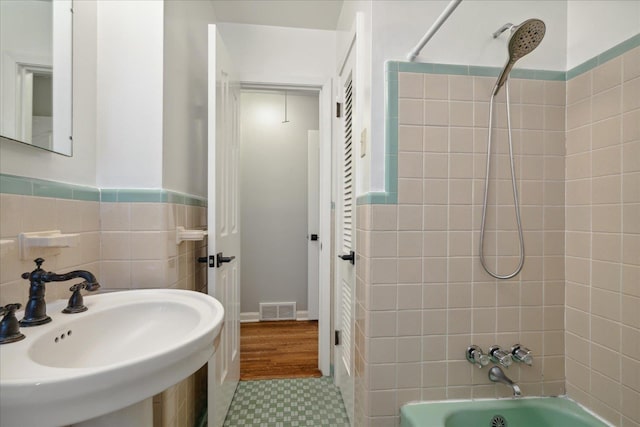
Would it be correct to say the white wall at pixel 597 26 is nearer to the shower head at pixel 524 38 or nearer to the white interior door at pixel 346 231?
the shower head at pixel 524 38

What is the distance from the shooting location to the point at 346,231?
5.27 ft

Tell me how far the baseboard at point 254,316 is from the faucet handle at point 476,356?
2023 millimetres

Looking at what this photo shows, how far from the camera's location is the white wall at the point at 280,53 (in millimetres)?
1929

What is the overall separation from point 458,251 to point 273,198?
215 centimetres

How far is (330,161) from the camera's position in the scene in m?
1.96

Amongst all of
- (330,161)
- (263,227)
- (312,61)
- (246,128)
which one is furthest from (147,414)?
(246,128)

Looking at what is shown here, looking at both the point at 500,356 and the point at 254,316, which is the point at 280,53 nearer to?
the point at 500,356

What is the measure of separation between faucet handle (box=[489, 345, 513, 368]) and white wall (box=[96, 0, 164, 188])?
4.94ft

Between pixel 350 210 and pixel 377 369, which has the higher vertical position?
pixel 350 210

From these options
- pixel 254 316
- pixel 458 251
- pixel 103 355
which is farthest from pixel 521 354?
pixel 254 316

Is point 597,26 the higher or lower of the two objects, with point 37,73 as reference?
higher

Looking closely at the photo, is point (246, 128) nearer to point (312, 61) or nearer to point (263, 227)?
point (263, 227)

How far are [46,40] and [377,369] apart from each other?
1.61 metres

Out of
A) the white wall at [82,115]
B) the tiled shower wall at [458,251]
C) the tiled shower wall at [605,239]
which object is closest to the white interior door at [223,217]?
the white wall at [82,115]
